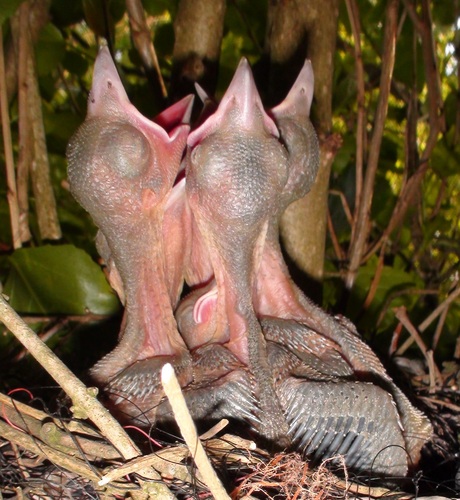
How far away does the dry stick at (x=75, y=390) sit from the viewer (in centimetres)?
56

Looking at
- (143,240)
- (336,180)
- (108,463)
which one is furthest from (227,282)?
(336,180)

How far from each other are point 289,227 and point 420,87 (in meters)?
0.76

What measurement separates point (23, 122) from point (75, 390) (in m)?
0.85

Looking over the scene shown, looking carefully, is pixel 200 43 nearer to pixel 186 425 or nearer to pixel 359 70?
pixel 359 70

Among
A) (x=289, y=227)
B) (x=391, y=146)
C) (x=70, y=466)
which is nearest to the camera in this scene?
(x=70, y=466)

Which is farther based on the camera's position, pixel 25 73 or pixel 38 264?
pixel 25 73

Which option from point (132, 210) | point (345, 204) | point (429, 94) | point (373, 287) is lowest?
point (373, 287)

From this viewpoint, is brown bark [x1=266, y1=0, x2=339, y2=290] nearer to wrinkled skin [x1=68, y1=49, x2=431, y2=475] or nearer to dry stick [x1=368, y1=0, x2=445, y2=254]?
wrinkled skin [x1=68, y1=49, x2=431, y2=475]

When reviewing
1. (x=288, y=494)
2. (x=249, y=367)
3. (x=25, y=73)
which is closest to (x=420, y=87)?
(x=25, y=73)

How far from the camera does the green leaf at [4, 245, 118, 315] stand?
114cm

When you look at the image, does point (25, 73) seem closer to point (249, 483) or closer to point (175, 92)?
point (175, 92)

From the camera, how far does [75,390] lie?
0.56 metres

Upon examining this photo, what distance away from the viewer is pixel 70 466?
59cm

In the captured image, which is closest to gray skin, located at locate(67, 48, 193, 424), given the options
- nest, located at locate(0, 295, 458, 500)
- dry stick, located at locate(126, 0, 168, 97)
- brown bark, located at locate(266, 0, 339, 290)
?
nest, located at locate(0, 295, 458, 500)
